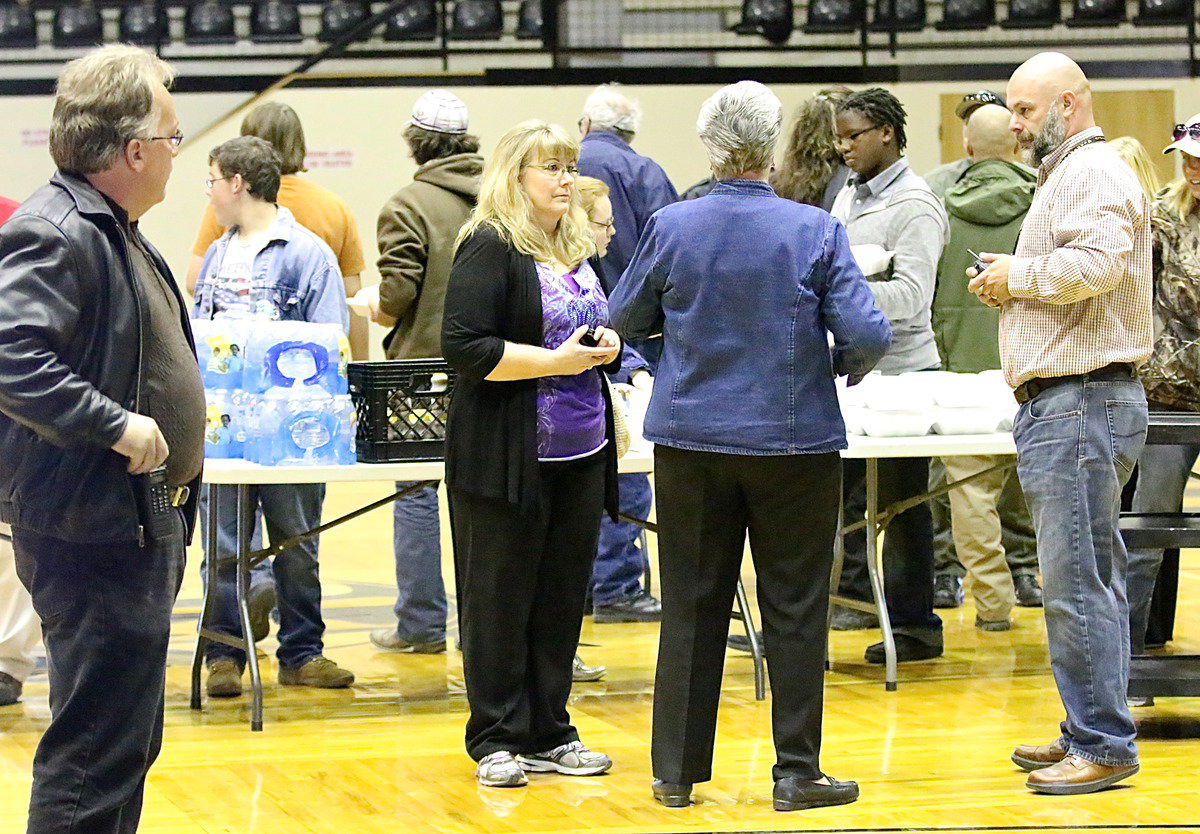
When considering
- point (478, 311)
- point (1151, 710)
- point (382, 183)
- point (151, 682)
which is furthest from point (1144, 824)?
point (382, 183)

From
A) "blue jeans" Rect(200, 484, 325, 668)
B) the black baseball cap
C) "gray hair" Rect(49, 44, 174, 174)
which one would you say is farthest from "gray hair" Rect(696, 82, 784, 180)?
the black baseball cap

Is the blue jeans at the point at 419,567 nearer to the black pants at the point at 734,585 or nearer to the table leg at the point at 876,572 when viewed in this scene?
the table leg at the point at 876,572

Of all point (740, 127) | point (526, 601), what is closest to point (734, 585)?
point (526, 601)

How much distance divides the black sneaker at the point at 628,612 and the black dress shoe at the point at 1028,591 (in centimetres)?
129

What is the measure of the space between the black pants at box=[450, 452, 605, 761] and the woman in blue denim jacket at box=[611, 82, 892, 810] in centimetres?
30

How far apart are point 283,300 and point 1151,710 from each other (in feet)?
8.53

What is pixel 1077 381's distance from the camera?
11.2ft

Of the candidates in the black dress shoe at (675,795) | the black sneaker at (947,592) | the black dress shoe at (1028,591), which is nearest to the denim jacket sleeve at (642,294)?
the black dress shoe at (675,795)

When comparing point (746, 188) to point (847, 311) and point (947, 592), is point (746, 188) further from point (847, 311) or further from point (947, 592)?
point (947, 592)

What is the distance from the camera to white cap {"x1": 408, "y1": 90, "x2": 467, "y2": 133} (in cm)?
483

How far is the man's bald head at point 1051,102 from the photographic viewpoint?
3469mm

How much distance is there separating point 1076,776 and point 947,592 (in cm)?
230

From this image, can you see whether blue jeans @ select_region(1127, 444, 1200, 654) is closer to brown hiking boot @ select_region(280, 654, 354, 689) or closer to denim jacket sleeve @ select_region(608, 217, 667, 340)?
denim jacket sleeve @ select_region(608, 217, 667, 340)

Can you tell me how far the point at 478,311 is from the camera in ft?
11.6
